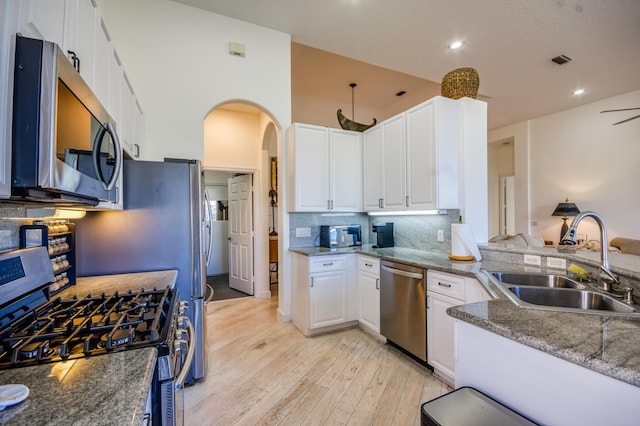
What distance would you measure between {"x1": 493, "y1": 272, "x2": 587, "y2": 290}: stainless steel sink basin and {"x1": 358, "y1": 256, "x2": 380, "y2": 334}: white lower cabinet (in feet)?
3.69

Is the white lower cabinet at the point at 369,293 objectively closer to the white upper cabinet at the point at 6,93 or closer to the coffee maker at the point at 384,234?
the coffee maker at the point at 384,234

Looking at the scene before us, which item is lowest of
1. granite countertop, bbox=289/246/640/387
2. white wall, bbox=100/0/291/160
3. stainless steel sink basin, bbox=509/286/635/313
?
Answer: stainless steel sink basin, bbox=509/286/635/313

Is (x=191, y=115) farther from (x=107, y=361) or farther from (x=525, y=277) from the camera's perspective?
(x=525, y=277)

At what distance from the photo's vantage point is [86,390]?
68cm

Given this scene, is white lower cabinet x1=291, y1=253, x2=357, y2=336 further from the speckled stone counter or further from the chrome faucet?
the chrome faucet

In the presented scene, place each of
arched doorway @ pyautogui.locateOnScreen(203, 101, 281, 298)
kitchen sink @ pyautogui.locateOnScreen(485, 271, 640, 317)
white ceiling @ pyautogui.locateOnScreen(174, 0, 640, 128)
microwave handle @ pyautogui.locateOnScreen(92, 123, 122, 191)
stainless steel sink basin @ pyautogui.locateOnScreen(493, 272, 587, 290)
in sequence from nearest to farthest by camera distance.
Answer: microwave handle @ pyautogui.locateOnScreen(92, 123, 122, 191), kitchen sink @ pyautogui.locateOnScreen(485, 271, 640, 317), stainless steel sink basin @ pyautogui.locateOnScreen(493, 272, 587, 290), white ceiling @ pyautogui.locateOnScreen(174, 0, 640, 128), arched doorway @ pyautogui.locateOnScreen(203, 101, 281, 298)

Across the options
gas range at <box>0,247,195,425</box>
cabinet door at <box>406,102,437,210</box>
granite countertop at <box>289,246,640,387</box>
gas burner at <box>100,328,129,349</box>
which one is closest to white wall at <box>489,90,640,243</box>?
cabinet door at <box>406,102,437,210</box>

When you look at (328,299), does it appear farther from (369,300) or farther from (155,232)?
(155,232)

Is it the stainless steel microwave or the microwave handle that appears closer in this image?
the stainless steel microwave

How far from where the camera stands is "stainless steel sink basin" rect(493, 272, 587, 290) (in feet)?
5.54

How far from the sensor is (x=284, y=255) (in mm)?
3408

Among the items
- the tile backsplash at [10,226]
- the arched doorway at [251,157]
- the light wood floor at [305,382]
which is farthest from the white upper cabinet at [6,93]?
the arched doorway at [251,157]

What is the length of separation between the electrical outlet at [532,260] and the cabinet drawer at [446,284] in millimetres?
591

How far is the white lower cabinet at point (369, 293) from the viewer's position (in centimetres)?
286
